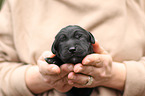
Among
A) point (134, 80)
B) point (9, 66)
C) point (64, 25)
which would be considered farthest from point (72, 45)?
point (9, 66)

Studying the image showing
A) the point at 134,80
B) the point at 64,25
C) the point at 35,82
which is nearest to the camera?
the point at 134,80

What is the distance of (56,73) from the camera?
4.84 ft

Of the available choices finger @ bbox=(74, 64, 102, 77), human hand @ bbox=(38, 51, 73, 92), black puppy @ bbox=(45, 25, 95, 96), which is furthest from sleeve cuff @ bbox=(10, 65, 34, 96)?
finger @ bbox=(74, 64, 102, 77)

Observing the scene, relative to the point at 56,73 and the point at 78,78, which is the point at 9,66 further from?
the point at 78,78

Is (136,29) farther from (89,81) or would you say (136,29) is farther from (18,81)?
(18,81)

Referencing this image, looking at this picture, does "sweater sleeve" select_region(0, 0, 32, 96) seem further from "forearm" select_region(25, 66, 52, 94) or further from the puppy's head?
the puppy's head

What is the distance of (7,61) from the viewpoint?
2189 mm

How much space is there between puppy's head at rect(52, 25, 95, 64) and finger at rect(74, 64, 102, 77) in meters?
0.06

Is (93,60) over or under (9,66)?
over

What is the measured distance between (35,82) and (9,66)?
0.45 meters

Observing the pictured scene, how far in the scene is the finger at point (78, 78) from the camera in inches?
56.5

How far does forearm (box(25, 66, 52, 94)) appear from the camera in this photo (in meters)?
1.84

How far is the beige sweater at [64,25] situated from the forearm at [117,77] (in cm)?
5

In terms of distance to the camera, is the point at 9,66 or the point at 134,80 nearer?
the point at 134,80
